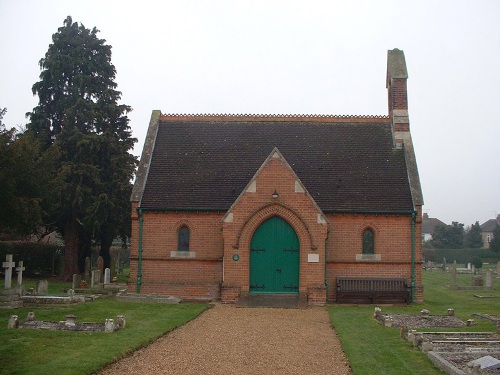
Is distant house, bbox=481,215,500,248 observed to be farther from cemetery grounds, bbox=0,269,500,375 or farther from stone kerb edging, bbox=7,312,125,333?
stone kerb edging, bbox=7,312,125,333

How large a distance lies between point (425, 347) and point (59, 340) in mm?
8432

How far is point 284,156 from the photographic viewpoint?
2877 centimetres

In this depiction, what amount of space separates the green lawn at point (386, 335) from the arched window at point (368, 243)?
129 inches

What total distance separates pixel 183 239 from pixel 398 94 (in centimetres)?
1294

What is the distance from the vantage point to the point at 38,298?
21.6 metres

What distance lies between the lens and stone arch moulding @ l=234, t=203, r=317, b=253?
24.7 m

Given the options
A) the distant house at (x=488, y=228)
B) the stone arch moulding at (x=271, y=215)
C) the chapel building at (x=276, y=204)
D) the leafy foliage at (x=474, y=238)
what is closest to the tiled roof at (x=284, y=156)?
the chapel building at (x=276, y=204)

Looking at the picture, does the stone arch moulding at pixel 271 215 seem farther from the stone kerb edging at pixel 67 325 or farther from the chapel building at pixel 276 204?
the stone kerb edging at pixel 67 325

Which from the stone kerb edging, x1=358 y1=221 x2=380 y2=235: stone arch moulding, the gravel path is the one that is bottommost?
the gravel path

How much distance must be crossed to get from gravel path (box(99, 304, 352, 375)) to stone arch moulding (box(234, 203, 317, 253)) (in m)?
5.24

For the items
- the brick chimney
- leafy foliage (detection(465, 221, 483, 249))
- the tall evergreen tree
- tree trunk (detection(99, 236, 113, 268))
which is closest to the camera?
the brick chimney

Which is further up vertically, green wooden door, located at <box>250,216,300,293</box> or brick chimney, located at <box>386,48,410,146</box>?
brick chimney, located at <box>386,48,410,146</box>

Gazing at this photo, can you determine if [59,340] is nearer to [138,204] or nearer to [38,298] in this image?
A: [38,298]

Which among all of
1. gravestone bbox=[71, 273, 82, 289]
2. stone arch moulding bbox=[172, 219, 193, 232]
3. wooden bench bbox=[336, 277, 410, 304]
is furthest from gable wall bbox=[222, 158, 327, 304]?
gravestone bbox=[71, 273, 82, 289]
